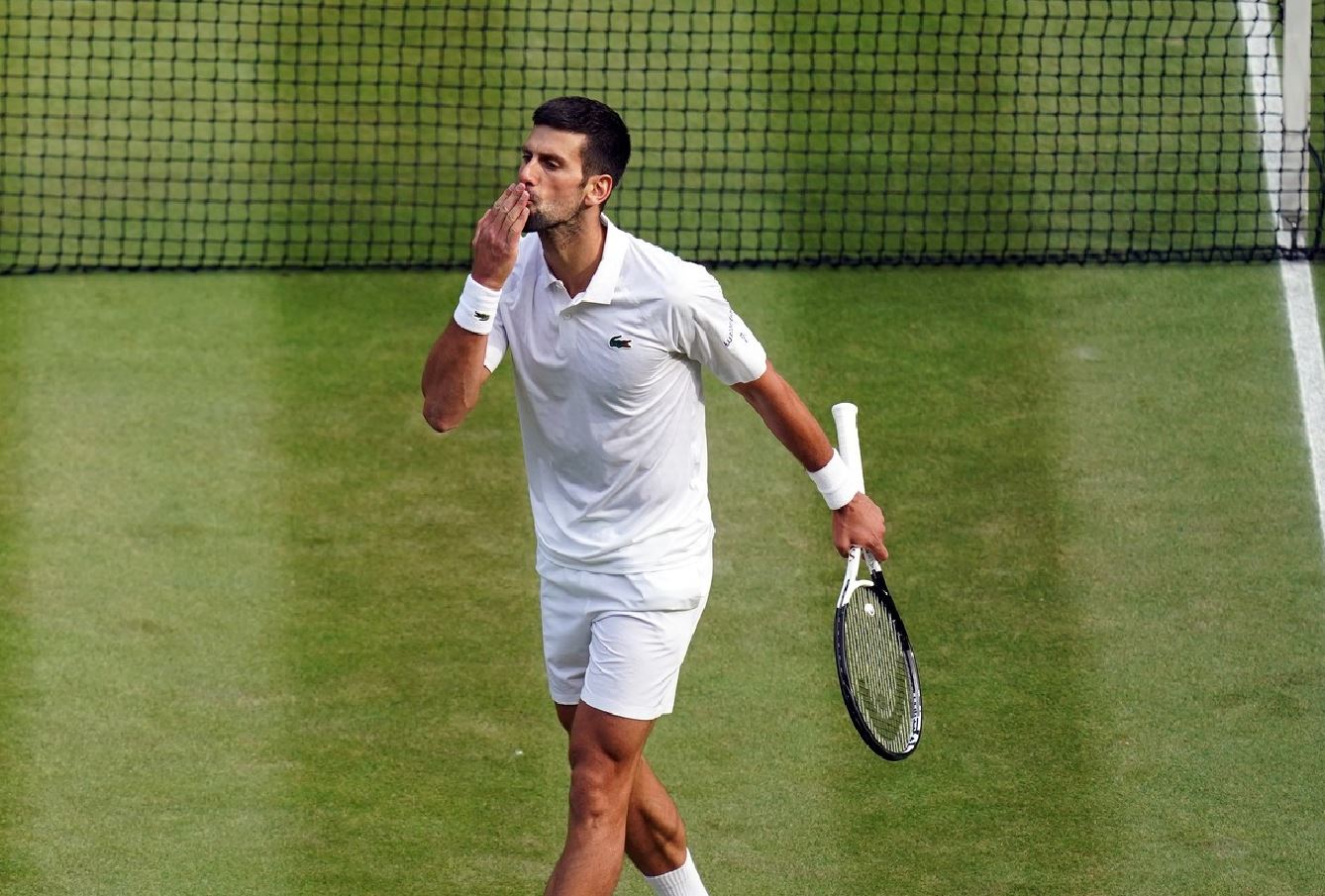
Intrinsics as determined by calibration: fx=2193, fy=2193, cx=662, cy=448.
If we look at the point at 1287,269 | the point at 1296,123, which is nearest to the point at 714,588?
the point at 1287,269

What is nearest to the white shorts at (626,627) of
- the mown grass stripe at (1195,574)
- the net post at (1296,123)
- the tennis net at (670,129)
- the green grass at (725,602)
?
the green grass at (725,602)

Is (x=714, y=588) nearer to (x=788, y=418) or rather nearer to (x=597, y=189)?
(x=788, y=418)

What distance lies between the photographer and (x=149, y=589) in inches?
323

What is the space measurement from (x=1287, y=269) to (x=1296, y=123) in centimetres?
101

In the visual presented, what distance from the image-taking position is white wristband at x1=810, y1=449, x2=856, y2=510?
5980 millimetres

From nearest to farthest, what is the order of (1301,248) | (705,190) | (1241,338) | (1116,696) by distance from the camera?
(1116,696), (1241,338), (1301,248), (705,190)

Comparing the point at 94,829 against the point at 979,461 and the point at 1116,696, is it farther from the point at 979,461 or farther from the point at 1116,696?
the point at 979,461

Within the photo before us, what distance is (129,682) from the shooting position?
25.0 feet

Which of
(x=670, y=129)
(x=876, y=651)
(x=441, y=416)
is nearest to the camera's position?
(x=441, y=416)

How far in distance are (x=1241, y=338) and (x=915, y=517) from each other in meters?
2.30

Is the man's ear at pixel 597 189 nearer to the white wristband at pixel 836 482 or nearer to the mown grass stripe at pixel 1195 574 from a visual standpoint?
the white wristband at pixel 836 482

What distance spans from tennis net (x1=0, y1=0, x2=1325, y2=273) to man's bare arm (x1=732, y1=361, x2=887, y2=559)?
492 cm

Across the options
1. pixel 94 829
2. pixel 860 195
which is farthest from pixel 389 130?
pixel 94 829

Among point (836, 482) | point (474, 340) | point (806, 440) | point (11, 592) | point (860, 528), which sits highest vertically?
point (474, 340)
